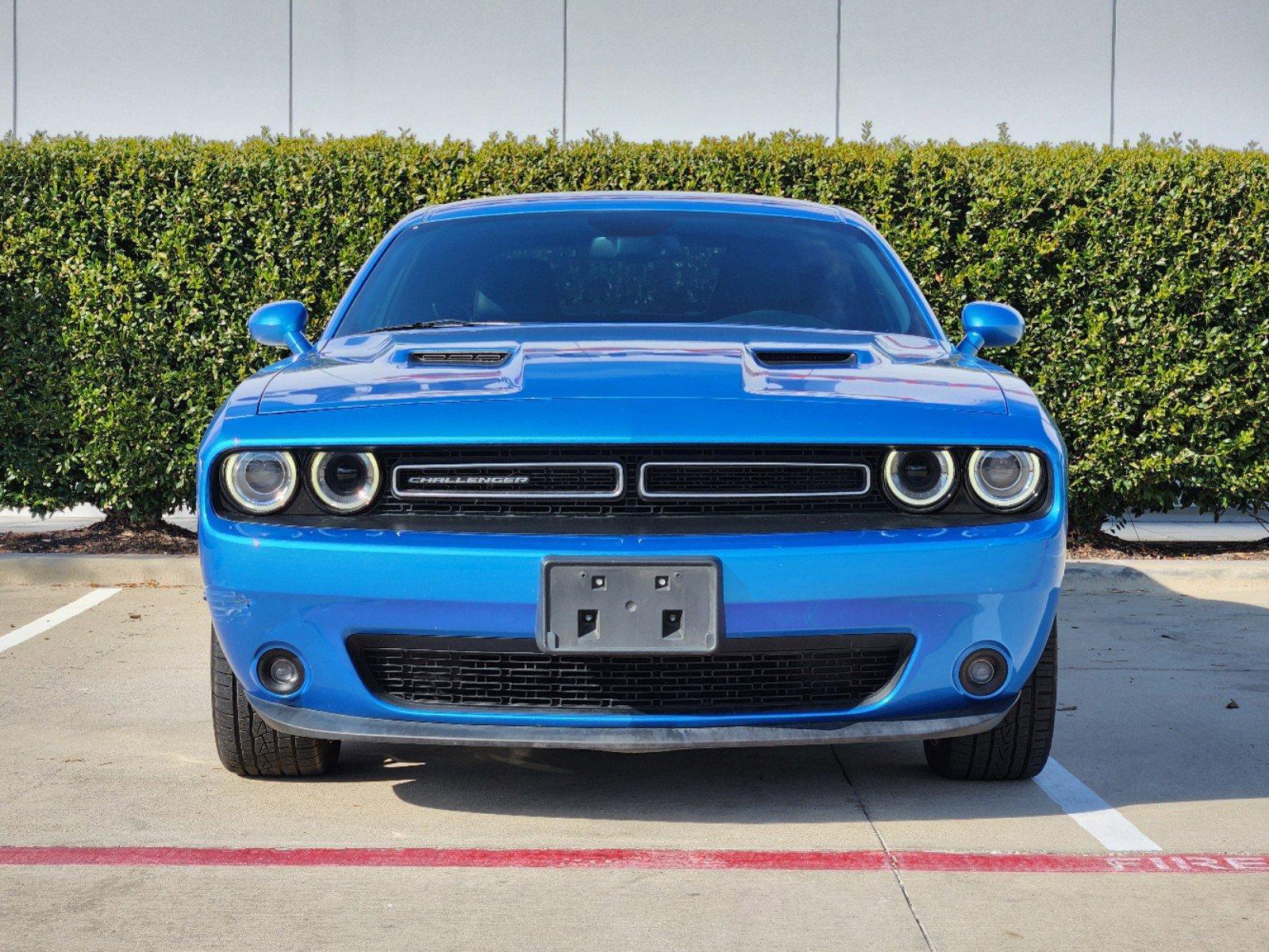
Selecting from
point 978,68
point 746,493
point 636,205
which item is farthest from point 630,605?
point 978,68

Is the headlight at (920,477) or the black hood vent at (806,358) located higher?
the black hood vent at (806,358)

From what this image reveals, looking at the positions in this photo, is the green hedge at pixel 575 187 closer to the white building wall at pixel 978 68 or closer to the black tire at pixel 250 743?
the white building wall at pixel 978 68

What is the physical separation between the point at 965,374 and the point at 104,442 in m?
6.01

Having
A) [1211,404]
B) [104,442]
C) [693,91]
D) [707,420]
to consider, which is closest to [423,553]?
[707,420]

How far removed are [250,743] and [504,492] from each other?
1.12m

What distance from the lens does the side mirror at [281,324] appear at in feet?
15.5

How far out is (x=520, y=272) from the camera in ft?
15.6

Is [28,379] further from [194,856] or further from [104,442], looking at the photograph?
[194,856]

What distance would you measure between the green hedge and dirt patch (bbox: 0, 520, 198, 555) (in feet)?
1.30

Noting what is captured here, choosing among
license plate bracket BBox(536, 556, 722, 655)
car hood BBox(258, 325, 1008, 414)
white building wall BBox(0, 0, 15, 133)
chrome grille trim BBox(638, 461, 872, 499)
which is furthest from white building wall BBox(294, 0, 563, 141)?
license plate bracket BBox(536, 556, 722, 655)

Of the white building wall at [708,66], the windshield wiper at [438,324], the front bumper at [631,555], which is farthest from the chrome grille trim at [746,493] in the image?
the white building wall at [708,66]

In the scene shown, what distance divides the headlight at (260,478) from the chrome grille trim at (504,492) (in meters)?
0.25

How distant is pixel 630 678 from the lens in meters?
3.49

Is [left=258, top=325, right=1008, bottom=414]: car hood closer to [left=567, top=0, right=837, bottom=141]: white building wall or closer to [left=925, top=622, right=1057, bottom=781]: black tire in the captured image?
[left=925, top=622, right=1057, bottom=781]: black tire
